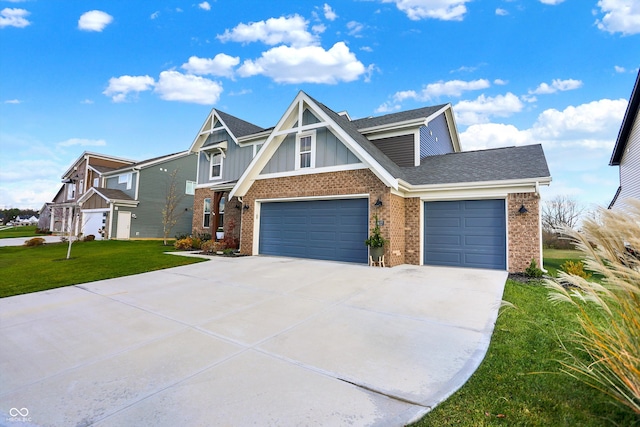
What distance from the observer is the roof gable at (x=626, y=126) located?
43.9ft

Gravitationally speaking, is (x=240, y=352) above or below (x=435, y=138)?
below

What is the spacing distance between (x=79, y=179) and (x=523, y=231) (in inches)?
1443

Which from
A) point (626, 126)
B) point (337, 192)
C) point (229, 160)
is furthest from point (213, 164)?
point (626, 126)

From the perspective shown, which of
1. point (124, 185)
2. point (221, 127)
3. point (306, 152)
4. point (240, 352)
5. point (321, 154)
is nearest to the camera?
point (240, 352)

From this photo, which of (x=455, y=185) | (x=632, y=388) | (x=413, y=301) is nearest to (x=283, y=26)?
(x=455, y=185)

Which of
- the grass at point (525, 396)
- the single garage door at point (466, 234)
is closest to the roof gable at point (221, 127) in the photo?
the single garage door at point (466, 234)

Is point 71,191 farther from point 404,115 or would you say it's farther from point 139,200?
point 404,115

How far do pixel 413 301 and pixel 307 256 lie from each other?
6.26m

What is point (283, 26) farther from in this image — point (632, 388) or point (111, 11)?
point (632, 388)

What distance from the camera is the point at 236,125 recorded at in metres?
18.4

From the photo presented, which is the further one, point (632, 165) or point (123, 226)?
point (123, 226)

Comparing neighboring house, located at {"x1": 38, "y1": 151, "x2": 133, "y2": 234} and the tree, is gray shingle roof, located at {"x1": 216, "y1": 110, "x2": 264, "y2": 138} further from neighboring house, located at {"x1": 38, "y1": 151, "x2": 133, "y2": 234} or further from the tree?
neighboring house, located at {"x1": 38, "y1": 151, "x2": 133, "y2": 234}

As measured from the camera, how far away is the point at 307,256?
11797mm

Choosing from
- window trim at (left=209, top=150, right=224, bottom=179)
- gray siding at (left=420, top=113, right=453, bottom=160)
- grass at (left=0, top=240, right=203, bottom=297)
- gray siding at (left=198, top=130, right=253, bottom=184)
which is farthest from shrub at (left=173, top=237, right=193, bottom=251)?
gray siding at (left=420, top=113, right=453, bottom=160)
